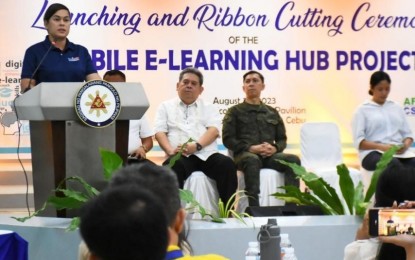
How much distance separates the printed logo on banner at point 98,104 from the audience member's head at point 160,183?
2.29 meters

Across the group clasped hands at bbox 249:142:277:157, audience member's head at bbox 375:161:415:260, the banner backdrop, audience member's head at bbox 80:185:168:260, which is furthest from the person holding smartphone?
the banner backdrop

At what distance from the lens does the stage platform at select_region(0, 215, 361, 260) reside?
3945mm

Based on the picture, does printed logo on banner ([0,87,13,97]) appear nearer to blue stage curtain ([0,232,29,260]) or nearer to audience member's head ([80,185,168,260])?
blue stage curtain ([0,232,29,260])

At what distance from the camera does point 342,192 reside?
4.45 m

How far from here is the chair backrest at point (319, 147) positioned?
6.34 metres

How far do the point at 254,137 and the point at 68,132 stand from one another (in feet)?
7.61

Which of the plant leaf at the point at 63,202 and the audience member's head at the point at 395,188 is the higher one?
the audience member's head at the point at 395,188

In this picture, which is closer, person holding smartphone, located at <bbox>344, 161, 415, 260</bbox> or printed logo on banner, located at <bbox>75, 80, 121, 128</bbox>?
person holding smartphone, located at <bbox>344, 161, 415, 260</bbox>

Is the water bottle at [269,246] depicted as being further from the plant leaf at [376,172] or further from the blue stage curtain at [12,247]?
the plant leaf at [376,172]

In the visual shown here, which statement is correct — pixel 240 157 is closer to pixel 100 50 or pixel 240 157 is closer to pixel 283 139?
pixel 283 139

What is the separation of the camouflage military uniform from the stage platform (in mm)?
1710

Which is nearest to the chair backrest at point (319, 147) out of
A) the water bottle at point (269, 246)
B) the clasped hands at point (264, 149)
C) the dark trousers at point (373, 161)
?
the dark trousers at point (373, 161)

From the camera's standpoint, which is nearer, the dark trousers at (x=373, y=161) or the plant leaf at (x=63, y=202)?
the plant leaf at (x=63, y=202)

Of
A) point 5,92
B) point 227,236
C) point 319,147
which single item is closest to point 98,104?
point 227,236
